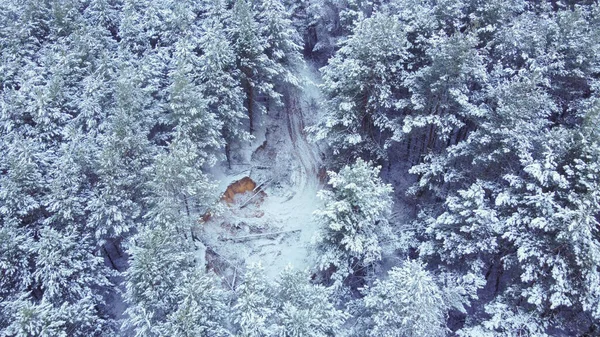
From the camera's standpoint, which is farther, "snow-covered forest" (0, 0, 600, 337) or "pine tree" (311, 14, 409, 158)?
"pine tree" (311, 14, 409, 158)

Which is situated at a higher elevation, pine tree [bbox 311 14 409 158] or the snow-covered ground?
pine tree [bbox 311 14 409 158]

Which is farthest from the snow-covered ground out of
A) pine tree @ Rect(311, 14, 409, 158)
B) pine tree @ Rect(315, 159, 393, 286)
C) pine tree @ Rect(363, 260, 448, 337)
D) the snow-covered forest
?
pine tree @ Rect(363, 260, 448, 337)

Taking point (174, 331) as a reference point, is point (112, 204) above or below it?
above

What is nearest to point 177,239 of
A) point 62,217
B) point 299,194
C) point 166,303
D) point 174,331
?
point 166,303

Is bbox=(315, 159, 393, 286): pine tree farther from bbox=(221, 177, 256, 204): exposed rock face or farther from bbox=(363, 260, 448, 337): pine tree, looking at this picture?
bbox=(221, 177, 256, 204): exposed rock face

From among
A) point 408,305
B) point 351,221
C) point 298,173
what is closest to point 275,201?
point 298,173

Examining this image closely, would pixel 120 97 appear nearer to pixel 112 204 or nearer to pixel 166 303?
pixel 112 204

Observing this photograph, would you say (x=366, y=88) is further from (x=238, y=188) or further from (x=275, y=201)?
(x=238, y=188)
